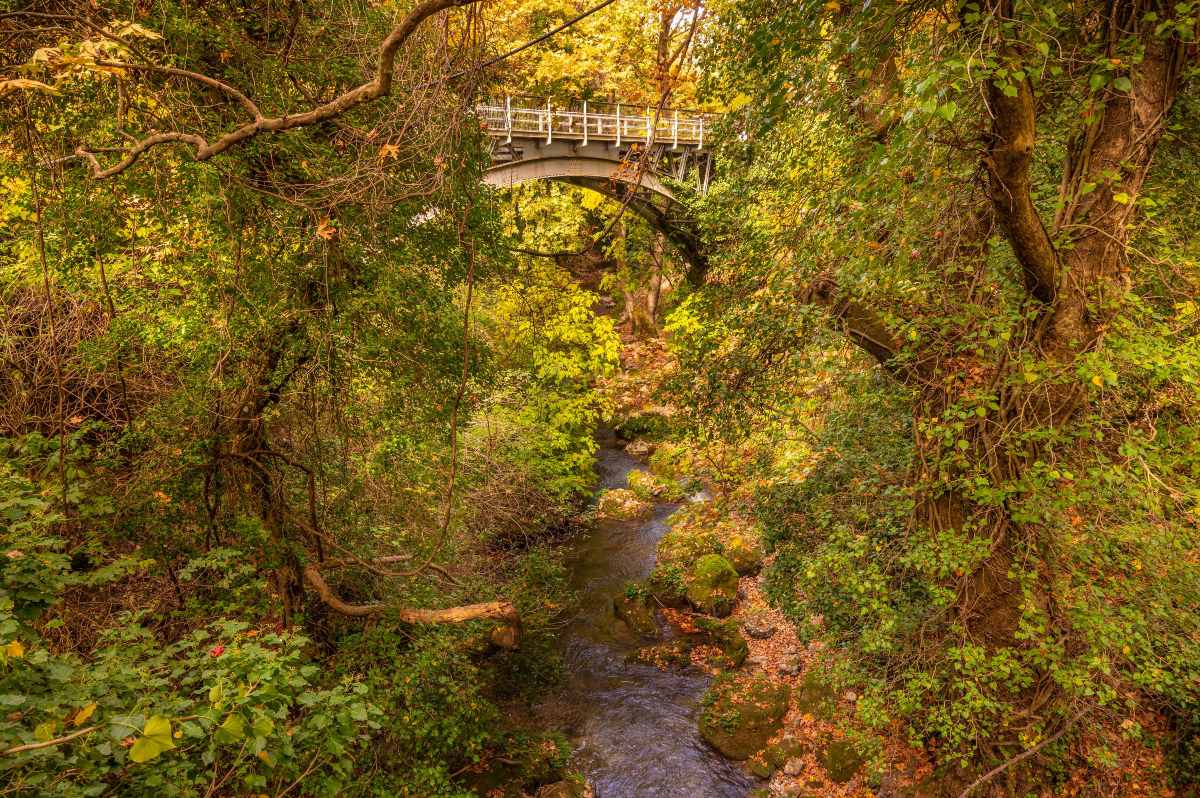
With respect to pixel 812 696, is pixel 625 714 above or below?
below

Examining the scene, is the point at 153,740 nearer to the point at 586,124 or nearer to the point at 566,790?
the point at 566,790

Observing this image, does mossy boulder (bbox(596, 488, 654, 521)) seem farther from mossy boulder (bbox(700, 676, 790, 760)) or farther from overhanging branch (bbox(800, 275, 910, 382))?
overhanging branch (bbox(800, 275, 910, 382))

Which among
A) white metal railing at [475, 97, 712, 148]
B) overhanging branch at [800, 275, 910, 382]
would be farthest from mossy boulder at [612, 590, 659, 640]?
white metal railing at [475, 97, 712, 148]

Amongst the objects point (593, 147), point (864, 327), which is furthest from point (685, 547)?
point (593, 147)

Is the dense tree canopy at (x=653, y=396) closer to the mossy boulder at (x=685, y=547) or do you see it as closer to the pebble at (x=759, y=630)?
the pebble at (x=759, y=630)

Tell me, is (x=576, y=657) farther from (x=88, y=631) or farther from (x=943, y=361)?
(x=943, y=361)

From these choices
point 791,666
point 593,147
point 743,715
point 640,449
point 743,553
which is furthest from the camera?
point 640,449

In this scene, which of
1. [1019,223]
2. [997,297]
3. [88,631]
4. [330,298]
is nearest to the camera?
[1019,223]

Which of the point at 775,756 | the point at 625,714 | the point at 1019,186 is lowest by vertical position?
the point at 625,714

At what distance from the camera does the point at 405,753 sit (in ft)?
17.0

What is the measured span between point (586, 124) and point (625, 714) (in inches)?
497

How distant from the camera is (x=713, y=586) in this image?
10.2m

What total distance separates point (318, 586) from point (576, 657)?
5.02m

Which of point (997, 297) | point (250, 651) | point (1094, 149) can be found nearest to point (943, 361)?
point (997, 297)
